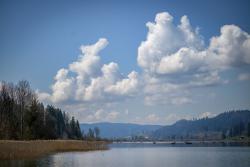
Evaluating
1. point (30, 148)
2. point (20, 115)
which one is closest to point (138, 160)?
point (30, 148)

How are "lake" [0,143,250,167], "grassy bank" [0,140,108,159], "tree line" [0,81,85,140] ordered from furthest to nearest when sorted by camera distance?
"tree line" [0,81,85,140] < "grassy bank" [0,140,108,159] < "lake" [0,143,250,167]

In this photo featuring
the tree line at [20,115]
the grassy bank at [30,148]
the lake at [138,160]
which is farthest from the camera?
the tree line at [20,115]

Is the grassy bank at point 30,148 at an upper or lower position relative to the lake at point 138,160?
upper

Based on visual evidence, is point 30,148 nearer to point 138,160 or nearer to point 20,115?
point 138,160

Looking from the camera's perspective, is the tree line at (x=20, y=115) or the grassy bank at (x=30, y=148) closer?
the grassy bank at (x=30, y=148)

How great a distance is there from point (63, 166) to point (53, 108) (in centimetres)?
12647

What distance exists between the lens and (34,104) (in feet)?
287

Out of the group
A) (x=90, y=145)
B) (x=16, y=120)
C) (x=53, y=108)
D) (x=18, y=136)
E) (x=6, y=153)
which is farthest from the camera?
(x=53, y=108)

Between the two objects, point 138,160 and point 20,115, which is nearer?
point 138,160

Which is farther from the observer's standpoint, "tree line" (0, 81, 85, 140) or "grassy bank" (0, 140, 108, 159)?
"tree line" (0, 81, 85, 140)

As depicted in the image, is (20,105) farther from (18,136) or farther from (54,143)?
(54,143)

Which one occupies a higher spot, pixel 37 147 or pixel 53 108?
pixel 53 108

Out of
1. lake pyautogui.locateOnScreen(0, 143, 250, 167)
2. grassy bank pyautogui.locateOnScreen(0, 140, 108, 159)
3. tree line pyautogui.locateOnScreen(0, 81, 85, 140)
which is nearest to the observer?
lake pyautogui.locateOnScreen(0, 143, 250, 167)

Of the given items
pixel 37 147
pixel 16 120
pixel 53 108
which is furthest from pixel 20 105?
pixel 53 108
